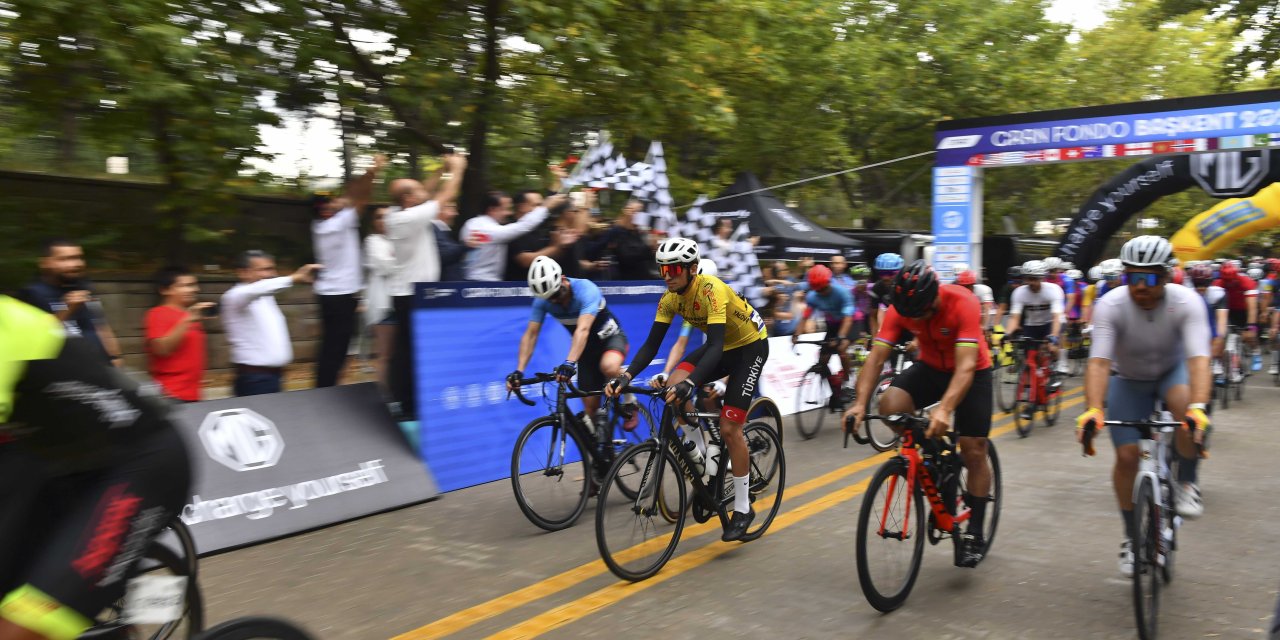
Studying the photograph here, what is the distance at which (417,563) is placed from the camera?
6.27 m

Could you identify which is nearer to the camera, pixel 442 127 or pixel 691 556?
pixel 691 556

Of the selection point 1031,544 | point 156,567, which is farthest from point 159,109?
point 1031,544

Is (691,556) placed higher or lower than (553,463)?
lower

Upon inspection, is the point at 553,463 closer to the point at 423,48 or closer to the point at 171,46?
the point at 171,46

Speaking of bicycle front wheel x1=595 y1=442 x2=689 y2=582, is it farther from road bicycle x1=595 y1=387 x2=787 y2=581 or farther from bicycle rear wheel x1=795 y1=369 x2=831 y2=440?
bicycle rear wheel x1=795 y1=369 x2=831 y2=440

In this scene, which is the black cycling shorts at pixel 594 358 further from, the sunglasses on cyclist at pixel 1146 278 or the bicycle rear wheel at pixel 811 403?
the bicycle rear wheel at pixel 811 403

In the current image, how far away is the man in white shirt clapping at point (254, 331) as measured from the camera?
7.88m

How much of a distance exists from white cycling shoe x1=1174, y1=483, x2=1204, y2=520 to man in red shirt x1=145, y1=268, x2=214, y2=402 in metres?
7.03

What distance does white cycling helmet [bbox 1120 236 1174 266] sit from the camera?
5.41m

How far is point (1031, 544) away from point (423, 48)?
27.6 ft

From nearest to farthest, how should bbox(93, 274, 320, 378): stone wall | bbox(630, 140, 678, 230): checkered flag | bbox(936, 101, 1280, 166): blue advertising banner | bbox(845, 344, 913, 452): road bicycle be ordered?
1. bbox(845, 344, 913, 452): road bicycle
2. bbox(93, 274, 320, 378): stone wall
3. bbox(630, 140, 678, 230): checkered flag
4. bbox(936, 101, 1280, 166): blue advertising banner

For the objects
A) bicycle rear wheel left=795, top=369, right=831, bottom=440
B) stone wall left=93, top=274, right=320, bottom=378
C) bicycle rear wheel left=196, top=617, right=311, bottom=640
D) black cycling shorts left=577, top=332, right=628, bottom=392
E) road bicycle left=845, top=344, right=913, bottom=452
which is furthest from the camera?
stone wall left=93, top=274, right=320, bottom=378

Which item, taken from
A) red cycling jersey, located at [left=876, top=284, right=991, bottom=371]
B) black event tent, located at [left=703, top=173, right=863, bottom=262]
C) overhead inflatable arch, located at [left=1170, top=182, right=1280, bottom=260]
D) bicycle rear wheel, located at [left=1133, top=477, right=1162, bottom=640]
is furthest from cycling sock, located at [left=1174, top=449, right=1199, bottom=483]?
overhead inflatable arch, located at [left=1170, top=182, right=1280, bottom=260]

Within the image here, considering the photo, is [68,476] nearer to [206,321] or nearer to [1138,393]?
[1138,393]
